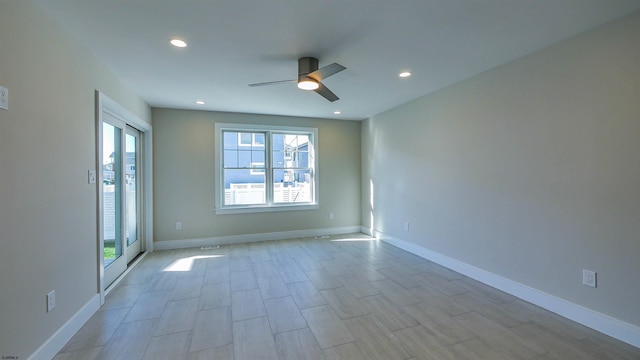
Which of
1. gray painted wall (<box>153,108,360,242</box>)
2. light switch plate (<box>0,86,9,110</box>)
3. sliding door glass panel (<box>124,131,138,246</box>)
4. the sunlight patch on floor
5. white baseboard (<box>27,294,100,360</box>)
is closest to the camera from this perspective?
light switch plate (<box>0,86,9,110</box>)

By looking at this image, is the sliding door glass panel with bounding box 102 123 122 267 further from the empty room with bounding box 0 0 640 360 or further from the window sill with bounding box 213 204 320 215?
the window sill with bounding box 213 204 320 215

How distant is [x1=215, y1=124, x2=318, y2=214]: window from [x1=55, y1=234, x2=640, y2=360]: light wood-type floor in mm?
1642

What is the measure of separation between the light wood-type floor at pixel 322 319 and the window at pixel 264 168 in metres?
1.64

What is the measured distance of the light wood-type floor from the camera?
204 cm

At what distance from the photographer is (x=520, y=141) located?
287cm

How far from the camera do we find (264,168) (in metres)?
5.47

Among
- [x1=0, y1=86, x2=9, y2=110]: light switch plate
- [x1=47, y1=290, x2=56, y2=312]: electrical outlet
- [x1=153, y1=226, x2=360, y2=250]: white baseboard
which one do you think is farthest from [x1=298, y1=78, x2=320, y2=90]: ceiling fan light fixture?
[x1=153, y1=226, x2=360, y2=250]: white baseboard

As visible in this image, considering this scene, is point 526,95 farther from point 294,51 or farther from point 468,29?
point 294,51

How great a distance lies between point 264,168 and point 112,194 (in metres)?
2.56

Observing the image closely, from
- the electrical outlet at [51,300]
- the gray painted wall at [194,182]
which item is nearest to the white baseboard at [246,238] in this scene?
the gray painted wall at [194,182]

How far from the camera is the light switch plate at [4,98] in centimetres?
158

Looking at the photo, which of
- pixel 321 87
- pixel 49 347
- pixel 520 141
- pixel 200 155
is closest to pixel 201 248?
pixel 200 155

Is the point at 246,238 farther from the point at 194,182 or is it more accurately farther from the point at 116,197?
the point at 116,197

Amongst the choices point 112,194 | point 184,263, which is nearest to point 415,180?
point 184,263
